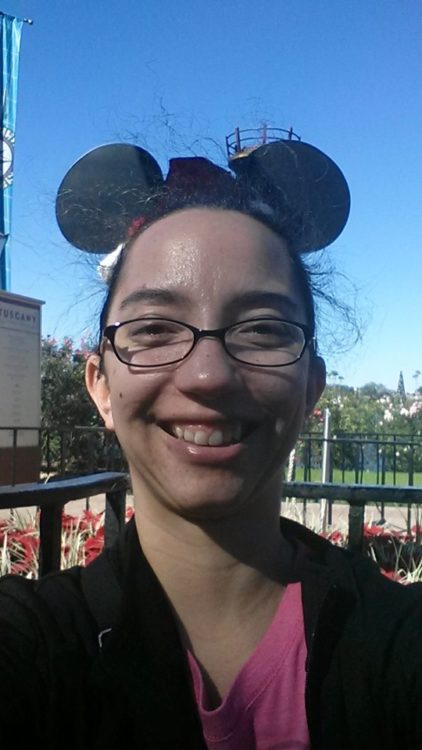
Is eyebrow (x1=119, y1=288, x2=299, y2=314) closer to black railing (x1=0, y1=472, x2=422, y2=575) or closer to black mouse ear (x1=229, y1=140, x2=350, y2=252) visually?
black mouse ear (x1=229, y1=140, x2=350, y2=252)

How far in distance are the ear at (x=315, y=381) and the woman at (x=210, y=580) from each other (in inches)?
1.8

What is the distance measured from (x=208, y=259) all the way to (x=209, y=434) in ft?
0.97

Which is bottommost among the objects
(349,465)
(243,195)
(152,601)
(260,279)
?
(349,465)

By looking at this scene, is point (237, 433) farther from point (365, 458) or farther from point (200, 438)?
point (365, 458)

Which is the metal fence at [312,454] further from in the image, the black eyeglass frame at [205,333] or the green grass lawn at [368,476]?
the black eyeglass frame at [205,333]

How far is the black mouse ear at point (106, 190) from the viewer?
1.54 metres

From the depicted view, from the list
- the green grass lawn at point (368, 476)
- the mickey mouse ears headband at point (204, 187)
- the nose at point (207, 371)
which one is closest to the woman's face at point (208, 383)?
the nose at point (207, 371)

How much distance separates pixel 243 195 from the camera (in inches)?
55.1

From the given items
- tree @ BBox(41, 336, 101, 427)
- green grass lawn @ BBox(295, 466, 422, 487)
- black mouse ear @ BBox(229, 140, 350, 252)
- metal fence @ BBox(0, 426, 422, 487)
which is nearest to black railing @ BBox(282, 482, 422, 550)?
black mouse ear @ BBox(229, 140, 350, 252)

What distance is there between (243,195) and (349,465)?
9289 millimetres

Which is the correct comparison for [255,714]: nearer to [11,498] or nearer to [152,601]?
[152,601]

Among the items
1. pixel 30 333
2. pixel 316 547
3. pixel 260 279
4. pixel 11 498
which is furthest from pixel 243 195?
pixel 30 333

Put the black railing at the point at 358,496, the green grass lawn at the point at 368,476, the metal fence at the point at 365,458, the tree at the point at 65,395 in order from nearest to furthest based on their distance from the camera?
the black railing at the point at 358,496, the metal fence at the point at 365,458, the green grass lawn at the point at 368,476, the tree at the point at 65,395

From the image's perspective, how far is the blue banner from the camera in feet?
32.3
